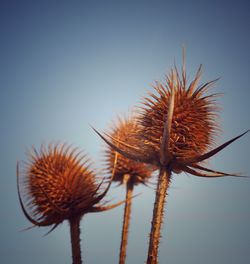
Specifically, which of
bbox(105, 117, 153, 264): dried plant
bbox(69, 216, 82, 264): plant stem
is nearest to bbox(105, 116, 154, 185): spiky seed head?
bbox(105, 117, 153, 264): dried plant

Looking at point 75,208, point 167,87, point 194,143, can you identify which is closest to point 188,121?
point 194,143

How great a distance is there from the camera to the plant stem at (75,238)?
13.2ft

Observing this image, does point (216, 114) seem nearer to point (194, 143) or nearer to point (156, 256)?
point (194, 143)

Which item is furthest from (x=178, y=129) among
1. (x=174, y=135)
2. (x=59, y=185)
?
(x=59, y=185)

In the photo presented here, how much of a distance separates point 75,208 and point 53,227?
441 mm

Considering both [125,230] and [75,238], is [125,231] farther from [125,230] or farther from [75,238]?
[75,238]

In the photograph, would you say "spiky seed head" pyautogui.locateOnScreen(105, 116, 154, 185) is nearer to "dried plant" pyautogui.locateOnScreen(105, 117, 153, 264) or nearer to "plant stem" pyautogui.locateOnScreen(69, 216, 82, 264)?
"dried plant" pyautogui.locateOnScreen(105, 117, 153, 264)

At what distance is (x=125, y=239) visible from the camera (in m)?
4.82

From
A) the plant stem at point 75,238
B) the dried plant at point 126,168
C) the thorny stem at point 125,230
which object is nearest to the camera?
the plant stem at point 75,238

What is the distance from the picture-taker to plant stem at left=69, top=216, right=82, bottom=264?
4.01 metres

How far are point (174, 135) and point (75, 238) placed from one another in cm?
202

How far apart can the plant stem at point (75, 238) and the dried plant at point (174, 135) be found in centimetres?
137

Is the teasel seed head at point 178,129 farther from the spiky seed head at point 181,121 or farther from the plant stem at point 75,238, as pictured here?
the plant stem at point 75,238

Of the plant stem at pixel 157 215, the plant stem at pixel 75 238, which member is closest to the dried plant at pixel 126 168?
the plant stem at pixel 75 238
